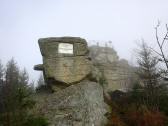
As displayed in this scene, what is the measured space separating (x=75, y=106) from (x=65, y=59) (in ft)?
10.6

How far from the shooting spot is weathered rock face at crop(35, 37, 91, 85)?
47.0 ft

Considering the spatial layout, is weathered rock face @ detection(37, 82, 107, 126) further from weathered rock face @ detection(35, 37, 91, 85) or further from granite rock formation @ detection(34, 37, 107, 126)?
weathered rock face @ detection(35, 37, 91, 85)

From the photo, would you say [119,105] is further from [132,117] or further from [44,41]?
[44,41]

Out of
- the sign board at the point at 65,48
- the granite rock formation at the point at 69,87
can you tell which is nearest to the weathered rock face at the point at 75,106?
the granite rock formation at the point at 69,87

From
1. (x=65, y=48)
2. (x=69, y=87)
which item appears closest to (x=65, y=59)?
(x=65, y=48)

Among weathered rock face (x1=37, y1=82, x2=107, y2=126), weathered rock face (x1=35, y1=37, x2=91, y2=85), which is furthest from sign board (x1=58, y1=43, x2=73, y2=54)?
Result: weathered rock face (x1=37, y1=82, x2=107, y2=126)

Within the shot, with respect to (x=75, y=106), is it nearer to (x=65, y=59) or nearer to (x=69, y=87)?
(x=69, y=87)

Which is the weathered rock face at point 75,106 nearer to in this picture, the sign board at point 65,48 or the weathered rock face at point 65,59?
the weathered rock face at point 65,59

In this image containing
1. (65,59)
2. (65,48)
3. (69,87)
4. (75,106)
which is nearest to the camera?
(75,106)

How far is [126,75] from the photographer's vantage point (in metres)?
32.7

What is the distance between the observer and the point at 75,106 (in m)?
12.7

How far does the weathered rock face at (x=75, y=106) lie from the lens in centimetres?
1202

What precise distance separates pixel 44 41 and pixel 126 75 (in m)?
19.7

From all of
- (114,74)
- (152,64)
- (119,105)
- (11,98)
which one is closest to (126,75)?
(114,74)
